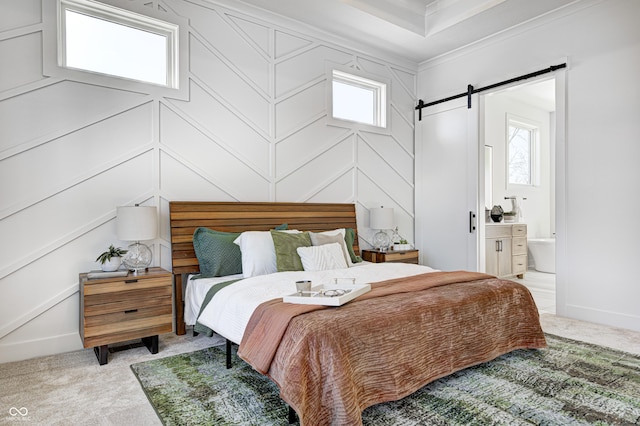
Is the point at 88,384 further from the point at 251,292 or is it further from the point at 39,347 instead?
the point at 251,292

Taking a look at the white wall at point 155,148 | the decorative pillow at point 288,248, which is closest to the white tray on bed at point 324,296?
the decorative pillow at point 288,248

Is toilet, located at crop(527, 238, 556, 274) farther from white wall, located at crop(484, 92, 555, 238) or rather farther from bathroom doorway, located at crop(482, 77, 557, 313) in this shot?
white wall, located at crop(484, 92, 555, 238)

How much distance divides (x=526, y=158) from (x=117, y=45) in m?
7.07

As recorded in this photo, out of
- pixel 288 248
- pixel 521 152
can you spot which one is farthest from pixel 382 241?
pixel 521 152

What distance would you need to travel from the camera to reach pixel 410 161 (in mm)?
5664

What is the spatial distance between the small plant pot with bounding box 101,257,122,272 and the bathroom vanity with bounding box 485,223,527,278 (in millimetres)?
4610

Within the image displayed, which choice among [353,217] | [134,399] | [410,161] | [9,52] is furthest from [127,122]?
[410,161]

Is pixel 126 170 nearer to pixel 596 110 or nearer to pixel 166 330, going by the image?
pixel 166 330

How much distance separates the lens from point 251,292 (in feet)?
8.79

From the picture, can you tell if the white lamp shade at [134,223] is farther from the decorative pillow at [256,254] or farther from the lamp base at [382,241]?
the lamp base at [382,241]

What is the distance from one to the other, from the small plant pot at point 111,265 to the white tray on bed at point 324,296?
1565mm

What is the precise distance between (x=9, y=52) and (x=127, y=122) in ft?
2.95

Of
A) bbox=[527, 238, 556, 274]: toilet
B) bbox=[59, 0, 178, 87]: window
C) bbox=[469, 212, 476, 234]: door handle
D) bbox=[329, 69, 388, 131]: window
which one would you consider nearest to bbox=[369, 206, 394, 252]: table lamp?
bbox=[469, 212, 476, 234]: door handle

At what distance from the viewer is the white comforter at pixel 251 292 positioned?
2.53m
